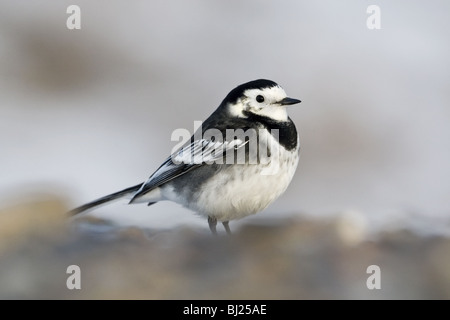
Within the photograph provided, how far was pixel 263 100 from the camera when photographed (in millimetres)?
6039

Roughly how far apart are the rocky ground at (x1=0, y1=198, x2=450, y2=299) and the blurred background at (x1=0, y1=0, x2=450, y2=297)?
6.05 ft

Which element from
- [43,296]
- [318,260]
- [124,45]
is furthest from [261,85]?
[124,45]

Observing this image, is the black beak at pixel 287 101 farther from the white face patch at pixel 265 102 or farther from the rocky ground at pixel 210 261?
the rocky ground at pixel 210 261

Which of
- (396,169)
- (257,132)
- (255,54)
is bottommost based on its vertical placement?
(257,132)

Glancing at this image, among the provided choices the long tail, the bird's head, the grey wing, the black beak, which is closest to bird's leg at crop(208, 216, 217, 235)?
the grey wing

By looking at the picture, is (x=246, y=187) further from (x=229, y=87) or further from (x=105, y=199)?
(x=229, y=87)

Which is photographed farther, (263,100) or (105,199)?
(105,199)

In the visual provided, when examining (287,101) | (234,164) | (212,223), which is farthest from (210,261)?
(287,101)

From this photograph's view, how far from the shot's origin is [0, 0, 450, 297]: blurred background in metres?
9.21

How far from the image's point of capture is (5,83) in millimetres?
12047

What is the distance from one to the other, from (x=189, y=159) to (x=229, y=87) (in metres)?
5.27

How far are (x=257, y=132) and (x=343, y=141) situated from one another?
4876 mm

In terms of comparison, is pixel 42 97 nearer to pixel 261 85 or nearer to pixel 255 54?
pixel 255 54

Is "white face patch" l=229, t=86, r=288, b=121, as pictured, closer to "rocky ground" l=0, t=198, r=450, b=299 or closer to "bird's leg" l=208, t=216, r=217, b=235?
"bird's leg" l=208, t=216, r=217, b=235
